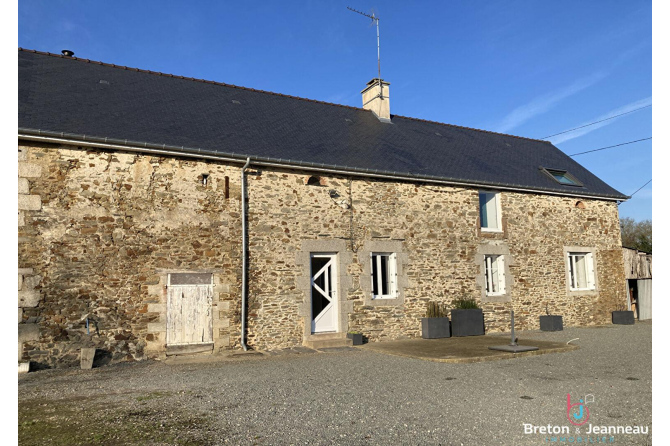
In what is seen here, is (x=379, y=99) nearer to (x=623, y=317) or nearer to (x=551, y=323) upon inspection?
(x=551, y=323)

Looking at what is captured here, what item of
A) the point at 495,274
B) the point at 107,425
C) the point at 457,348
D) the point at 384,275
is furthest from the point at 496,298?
the point at 107,425

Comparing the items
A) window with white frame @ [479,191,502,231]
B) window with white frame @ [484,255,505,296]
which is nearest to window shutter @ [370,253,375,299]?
window with white frame @ [484,255,505,296]

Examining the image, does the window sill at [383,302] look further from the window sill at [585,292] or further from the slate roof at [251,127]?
the window sill at [585,292]

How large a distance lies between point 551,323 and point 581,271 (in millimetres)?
2951

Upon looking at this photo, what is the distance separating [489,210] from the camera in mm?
13070

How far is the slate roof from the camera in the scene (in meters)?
9.26

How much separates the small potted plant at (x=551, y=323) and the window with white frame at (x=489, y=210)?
8.91ft

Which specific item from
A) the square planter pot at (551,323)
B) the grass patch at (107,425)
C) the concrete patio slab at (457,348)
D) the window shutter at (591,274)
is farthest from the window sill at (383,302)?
the window shutter at (591,274)

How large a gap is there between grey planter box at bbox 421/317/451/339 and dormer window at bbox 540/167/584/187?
6.87m

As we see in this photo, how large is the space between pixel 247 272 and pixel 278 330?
140 centimetres

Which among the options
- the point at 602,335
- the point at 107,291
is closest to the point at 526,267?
the point at 602,335

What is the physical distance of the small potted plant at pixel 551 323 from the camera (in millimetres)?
12398

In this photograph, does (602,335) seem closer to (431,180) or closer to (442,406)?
(431,180)

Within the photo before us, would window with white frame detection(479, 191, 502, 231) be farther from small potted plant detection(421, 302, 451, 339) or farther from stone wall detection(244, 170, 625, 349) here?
small potted plant detection(421, 302, 451, 339)
